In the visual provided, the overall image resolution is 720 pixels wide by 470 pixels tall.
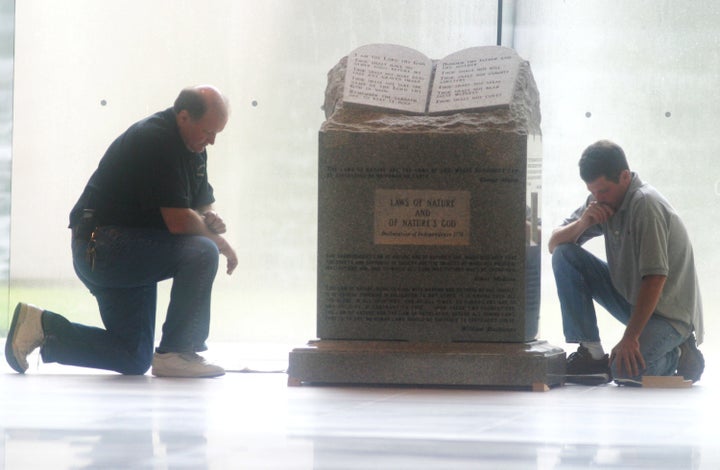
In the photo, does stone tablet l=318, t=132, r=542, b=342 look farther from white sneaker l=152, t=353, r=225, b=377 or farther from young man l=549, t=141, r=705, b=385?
white sneaker l=152, t=353, r=225, b=377

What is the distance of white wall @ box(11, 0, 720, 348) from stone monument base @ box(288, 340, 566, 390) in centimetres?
283

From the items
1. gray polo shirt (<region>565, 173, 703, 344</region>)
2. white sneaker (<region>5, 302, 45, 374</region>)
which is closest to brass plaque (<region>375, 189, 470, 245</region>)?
gray polo shirt (<region>565, 173, 703, 344</region>)

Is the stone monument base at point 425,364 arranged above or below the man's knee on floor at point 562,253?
below

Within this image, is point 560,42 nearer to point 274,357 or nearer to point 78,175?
point 274,357

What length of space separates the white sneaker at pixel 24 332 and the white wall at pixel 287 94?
2608 millimetres

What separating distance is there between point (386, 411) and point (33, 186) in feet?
15.5

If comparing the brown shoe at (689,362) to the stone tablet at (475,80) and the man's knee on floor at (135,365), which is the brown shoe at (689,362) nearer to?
the stone tablet at (475,80)

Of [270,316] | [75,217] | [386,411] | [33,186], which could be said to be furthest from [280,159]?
[386,411]

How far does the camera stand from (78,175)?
336 inches

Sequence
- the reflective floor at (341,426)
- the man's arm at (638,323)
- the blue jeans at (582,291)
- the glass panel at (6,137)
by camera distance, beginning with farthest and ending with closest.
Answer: the glass panel at (6,137) → the blue jeans at (582,291) → the man's arm at (638,323) → the reflective floor at (341,426)

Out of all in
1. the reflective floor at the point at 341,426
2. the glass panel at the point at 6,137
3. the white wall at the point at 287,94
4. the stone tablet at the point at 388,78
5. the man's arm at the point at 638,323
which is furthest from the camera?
the glass panel at the point at 6,137

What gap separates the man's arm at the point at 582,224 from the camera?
230 inches

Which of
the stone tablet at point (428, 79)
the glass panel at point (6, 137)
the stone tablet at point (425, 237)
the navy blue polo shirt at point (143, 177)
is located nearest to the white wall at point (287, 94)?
the glass panel at point (6, 137)

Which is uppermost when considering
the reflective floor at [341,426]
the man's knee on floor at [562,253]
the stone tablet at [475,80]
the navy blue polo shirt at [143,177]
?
the stone tablet at [475,80]
